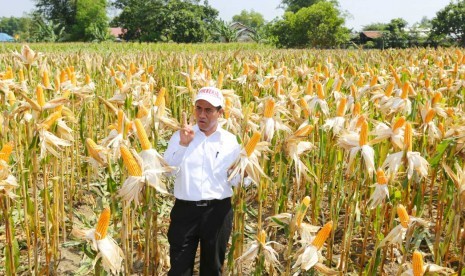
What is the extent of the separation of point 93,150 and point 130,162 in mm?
366

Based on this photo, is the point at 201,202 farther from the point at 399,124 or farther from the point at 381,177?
the point at 399,124

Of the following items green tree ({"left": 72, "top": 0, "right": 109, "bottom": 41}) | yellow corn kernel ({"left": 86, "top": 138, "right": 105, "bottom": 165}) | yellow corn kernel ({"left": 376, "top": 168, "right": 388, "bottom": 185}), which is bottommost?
yellow corn kernel ({"left": 376, "top": 168, "right": 388, "bottom": 185})

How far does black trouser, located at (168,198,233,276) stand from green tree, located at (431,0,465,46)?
45.8 m

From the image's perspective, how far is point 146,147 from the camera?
6.99ft

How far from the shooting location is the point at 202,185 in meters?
2.53

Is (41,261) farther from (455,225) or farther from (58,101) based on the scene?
(455,225)

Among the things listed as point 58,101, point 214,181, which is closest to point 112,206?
point 214,181

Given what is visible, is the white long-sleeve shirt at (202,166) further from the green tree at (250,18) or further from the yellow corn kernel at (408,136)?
the green tree at (250,18)

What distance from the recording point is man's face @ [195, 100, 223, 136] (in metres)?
2.54

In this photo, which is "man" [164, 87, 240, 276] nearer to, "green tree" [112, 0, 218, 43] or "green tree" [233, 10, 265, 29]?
"green tree" [112, 0, 218, 43]

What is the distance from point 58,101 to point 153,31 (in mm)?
48424

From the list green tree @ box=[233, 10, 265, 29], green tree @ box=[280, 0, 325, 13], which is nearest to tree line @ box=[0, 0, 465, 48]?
green tree @ box=[280, 0, 325, 13]

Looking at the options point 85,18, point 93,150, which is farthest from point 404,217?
point 85,18

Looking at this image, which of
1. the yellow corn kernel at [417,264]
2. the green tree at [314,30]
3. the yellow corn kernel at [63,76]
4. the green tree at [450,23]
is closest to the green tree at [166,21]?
the green tree at [314,30]
